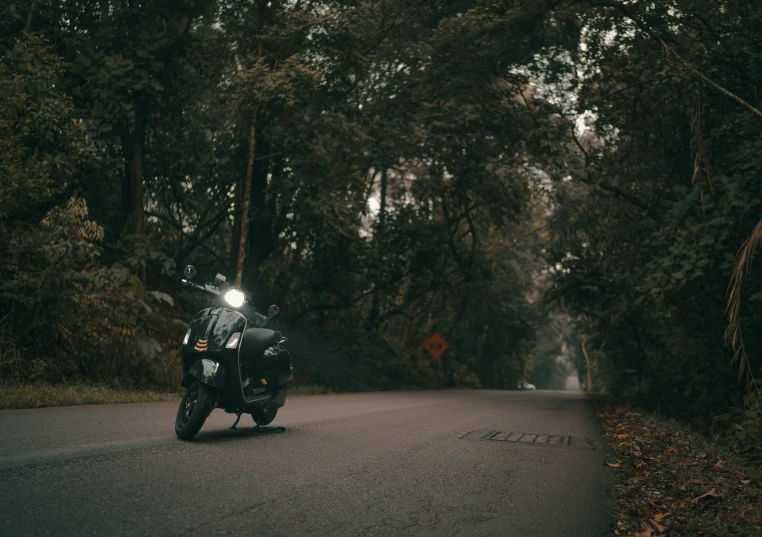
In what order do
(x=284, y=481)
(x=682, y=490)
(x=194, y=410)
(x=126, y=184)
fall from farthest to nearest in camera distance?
(x=126, y=184) → (x=194, y=410) → (x=682, y=490) → (x=284, y=481)

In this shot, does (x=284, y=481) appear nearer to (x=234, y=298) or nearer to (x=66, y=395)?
(x=234, y=298)

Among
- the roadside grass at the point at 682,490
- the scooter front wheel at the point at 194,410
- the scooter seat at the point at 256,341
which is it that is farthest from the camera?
the scooter seat at the point at 256,341

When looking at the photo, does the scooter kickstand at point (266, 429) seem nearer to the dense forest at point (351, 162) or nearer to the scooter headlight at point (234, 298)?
the scooter headlight at point (234, 298)

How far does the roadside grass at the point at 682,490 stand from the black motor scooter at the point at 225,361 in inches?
143

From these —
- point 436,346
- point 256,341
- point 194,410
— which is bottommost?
point 436,346

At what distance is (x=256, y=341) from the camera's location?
24.2ft

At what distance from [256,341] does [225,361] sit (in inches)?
20.8

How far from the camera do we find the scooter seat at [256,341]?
725 cm

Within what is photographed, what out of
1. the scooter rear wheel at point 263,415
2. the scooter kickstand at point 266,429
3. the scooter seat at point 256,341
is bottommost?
the scooter kickstand at point 266,429

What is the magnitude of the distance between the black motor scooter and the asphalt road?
31cm

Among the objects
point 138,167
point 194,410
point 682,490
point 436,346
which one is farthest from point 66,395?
point 436,346

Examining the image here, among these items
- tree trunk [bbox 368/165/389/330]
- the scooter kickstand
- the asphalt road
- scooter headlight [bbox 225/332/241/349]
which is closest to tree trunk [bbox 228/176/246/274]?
tree trunk [bbox 368/165/389/330]

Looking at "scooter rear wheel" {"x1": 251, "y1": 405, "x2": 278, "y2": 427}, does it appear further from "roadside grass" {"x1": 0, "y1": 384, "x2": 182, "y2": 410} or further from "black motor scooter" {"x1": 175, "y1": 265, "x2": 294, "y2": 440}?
"roadside grass" {"x1": 0, "y1": 384, "x2": 182, "y2": 410}

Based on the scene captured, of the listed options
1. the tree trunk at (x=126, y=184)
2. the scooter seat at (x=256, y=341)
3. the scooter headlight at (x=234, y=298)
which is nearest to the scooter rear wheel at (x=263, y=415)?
the scooter seat at (x=256, y=341)
